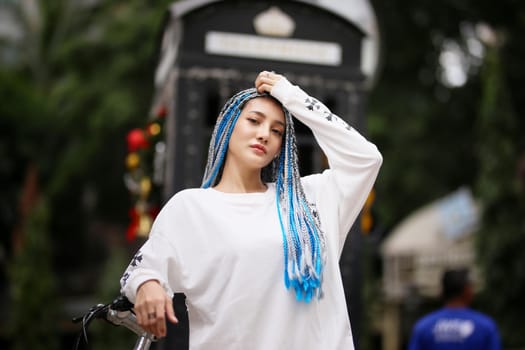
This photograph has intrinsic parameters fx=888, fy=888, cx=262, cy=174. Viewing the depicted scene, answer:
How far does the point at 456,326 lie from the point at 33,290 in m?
14.9

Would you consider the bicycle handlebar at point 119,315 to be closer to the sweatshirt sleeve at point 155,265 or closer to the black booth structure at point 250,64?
the sweatshirt sleeve at point 155,265

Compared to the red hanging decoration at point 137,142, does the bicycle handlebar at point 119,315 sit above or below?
below

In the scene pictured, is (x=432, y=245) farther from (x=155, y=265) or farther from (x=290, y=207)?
(x=155, y=265)

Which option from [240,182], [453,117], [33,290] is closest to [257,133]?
[240,182]

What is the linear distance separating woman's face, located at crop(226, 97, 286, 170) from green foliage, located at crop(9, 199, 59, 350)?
1646 centimetres

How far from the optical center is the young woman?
2605mm

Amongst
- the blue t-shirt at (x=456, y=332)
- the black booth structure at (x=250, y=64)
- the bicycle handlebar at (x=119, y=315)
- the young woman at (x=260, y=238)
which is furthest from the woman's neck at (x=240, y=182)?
the black booth structure at (x=250, y=64)

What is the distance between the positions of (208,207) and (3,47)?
21798 millimetres

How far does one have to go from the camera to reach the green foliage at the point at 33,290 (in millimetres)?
18562

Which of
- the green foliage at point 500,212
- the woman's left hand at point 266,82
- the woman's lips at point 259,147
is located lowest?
the green foliage at point 500,212

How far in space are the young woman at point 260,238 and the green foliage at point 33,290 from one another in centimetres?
1646

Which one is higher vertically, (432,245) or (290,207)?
(290,207)

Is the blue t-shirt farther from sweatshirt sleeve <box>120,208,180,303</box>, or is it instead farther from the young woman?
sweatshirt sleeve <box>120,208,180,303</box>

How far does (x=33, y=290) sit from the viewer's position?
1877 cm
